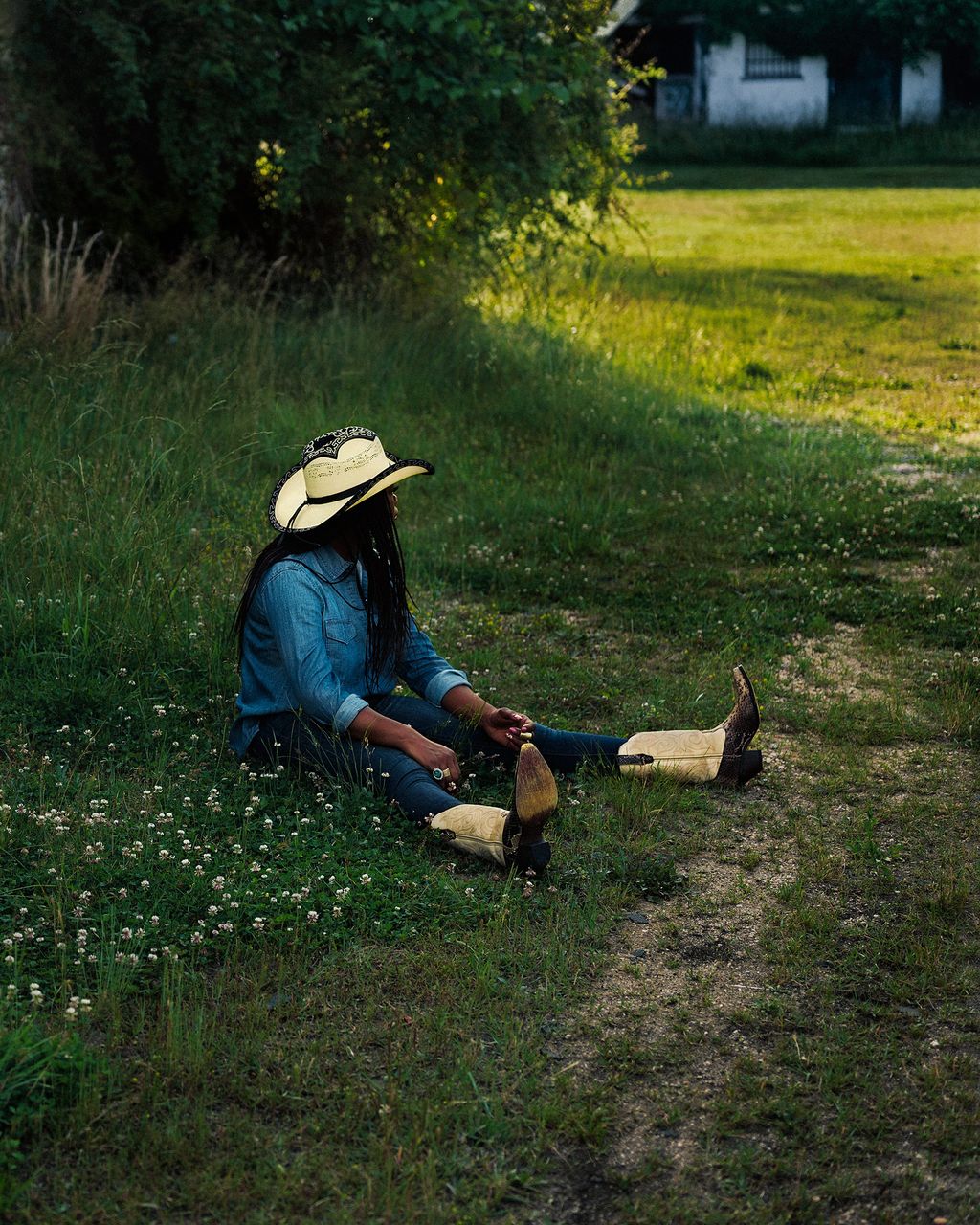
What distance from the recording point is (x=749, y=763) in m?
5.23

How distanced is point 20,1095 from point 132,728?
7.62ft

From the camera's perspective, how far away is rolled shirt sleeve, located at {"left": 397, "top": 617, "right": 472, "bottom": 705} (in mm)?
5305

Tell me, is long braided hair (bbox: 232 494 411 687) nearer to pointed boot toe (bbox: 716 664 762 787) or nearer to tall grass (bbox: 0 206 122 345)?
pointed boot toe (bbox: 716 664 762 787)

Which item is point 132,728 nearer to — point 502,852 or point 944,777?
point 502,852

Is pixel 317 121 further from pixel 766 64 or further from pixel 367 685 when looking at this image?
pixel 766 64

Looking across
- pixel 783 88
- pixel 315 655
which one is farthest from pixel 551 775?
pixel 783 88

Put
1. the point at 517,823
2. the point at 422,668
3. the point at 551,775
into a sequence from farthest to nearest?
1. the point at 422,668
2. the point at 517,823
3. the point at 551,775

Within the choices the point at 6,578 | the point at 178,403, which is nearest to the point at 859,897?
the point at 6,578

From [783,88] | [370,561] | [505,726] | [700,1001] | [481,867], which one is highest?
[783,88]

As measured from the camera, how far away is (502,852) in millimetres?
4508

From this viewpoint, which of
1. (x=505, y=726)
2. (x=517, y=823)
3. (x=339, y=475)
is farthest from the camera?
(x=505, y=726)

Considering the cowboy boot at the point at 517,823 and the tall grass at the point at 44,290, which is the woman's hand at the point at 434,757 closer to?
the cowboy boot at the point at 517,823

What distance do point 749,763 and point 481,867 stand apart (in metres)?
1.19

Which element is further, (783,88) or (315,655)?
(783,88)
